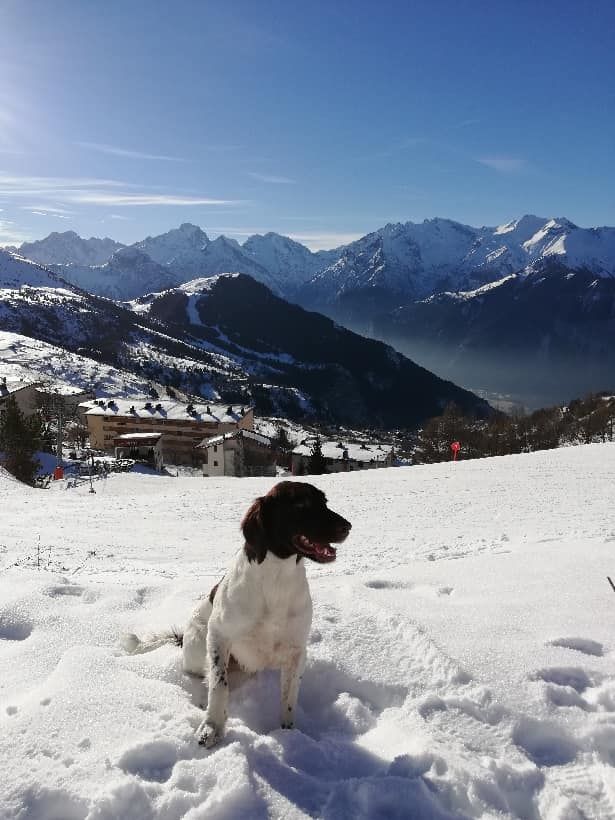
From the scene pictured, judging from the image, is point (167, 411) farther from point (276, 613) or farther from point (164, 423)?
point (276, 613)

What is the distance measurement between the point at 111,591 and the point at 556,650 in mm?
4598

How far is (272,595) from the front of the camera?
11.3 feet

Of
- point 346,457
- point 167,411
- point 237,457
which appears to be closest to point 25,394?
point 167,411

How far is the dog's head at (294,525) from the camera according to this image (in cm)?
332

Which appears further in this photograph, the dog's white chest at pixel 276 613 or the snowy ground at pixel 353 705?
the dog's white chest at pixel 276 613

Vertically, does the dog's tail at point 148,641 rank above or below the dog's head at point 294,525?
below

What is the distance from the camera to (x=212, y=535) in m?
13.6

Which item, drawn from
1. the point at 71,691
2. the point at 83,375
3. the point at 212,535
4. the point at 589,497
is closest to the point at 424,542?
the point at 212,535

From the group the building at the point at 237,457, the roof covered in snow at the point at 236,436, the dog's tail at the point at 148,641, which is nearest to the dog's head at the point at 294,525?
the dog's tail at the point at 148,641

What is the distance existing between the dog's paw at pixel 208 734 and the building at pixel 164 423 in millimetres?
108119

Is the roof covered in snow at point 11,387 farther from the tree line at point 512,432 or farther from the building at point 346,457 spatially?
the tree line at point 512,432

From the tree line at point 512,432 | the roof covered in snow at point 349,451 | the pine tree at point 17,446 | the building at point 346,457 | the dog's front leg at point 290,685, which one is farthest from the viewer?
→ the roof covered in snow at point 349,451

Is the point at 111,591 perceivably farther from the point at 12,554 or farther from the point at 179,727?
the point at 12,554

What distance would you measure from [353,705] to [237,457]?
245 ft
